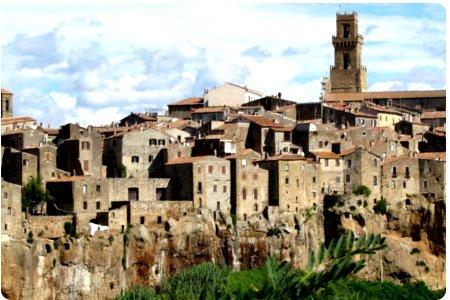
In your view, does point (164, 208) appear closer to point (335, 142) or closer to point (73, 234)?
point (73, 234)

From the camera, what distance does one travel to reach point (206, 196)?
1467 inches

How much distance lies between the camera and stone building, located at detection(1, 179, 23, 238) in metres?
32.9

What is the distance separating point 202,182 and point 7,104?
44.4 ft

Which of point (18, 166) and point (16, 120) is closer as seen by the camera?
point (18, 166)

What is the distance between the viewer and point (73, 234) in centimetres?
3450

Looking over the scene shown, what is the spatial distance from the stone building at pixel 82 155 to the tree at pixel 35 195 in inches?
88.5

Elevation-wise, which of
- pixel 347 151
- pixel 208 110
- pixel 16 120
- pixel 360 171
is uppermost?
pixel 208 110

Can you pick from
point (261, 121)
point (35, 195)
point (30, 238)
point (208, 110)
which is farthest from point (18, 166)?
point (208, 110)

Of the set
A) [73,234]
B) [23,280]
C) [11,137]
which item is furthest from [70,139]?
[23,280]

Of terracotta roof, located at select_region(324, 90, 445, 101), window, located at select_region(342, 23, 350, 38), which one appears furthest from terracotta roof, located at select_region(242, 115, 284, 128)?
window, located at select_region(342, 23, 350, 38)

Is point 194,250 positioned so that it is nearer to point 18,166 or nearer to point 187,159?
point 187,159

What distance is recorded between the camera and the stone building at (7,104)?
4662 centimetres

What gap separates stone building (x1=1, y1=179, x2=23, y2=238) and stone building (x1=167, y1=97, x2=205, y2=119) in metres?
20.0

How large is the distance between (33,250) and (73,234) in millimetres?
1924
